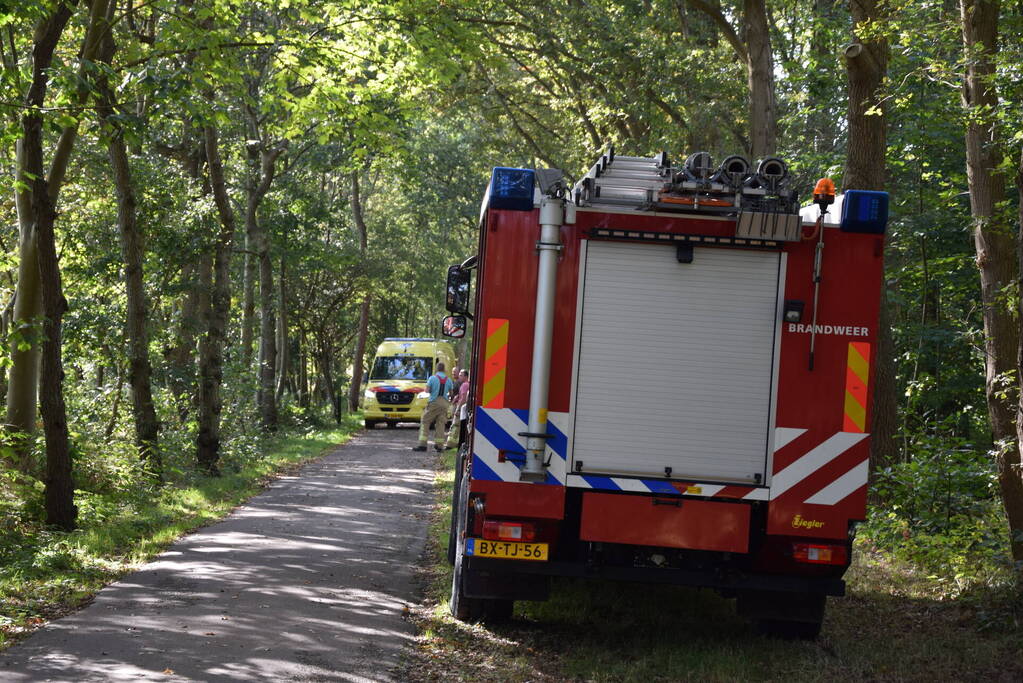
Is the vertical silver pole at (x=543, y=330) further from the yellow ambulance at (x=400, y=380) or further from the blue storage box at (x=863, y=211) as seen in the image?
the yellow ambulance at (x=400, y=380)

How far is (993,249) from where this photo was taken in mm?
9711

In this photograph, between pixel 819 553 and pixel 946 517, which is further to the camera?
pixel 946 517

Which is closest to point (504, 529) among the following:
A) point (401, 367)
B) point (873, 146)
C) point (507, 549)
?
point (507, 549)

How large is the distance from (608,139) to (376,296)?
16594 millimetres

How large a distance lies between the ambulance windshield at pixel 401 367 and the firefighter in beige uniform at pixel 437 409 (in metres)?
7.16

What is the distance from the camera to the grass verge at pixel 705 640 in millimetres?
6871

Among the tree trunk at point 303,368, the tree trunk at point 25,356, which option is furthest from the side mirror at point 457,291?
the tree trunk at point 303,368

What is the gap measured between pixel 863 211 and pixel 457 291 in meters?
3.22

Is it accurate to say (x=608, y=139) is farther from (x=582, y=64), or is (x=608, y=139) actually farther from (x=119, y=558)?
(x=119, y=558)

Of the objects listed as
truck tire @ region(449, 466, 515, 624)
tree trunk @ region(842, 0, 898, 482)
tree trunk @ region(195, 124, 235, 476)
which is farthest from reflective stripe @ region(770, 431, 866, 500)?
tree trunk @ region(195, 124, 235, 476)

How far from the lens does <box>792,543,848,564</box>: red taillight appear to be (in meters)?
7.02

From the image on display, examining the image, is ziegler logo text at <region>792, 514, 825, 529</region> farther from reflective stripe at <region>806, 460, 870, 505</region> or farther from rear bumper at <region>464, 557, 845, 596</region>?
rear bumper at <region>464, 557, 845, 596</region>

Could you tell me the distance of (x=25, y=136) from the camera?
10.1 metres

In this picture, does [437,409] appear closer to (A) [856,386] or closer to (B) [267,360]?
(B) [267,360]
